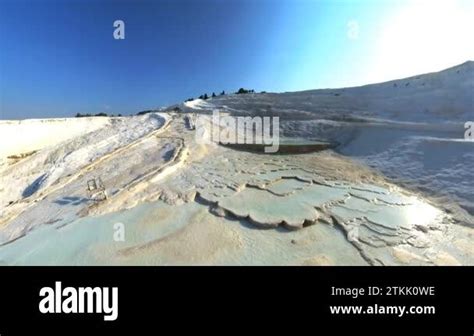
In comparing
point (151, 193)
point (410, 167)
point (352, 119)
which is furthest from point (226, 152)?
point (352, 119)

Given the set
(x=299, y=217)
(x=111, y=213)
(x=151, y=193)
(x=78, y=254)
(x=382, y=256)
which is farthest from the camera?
(x=151, y=193)

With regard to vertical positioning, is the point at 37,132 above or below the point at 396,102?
below

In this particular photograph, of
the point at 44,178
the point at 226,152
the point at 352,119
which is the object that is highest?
the point at 352,119

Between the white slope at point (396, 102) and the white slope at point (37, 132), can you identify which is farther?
the white slope at point (37, 132)

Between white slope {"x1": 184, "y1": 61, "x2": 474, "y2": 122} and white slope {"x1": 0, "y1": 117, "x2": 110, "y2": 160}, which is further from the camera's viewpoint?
white slope {"x1": 0, "y1": 117, "x2": 110, "y2": 160}

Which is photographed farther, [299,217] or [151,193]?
[151,193]

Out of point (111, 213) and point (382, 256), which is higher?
point (111, 213)

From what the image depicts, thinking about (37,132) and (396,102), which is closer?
(396,102)

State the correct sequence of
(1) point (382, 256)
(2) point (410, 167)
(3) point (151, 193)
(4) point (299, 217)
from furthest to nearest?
1. (2) point (410, 167)
2. (3) point (151, 193)
3. (4) point (299, 217)
4. (1) point (382, 256)

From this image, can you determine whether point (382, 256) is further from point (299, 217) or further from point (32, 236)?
point (32, 236)
